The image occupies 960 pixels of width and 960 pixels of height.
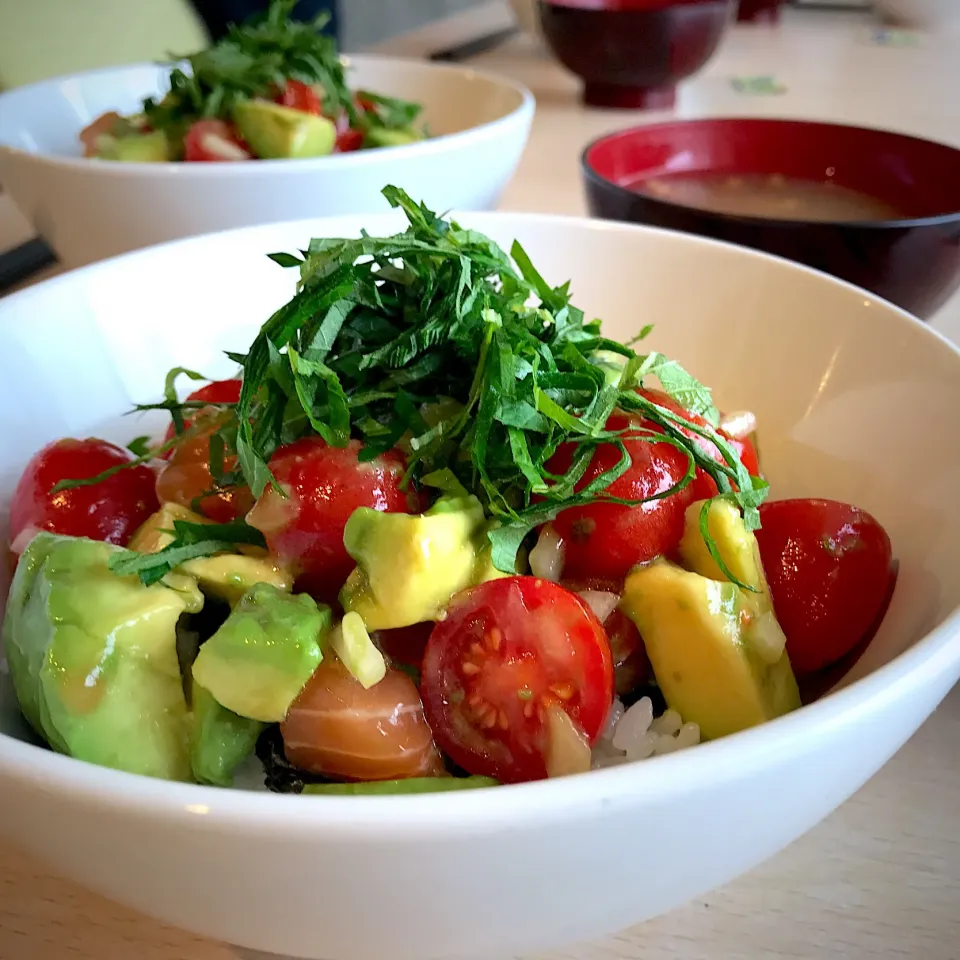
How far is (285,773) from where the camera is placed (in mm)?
563

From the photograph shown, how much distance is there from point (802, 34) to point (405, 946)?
2.96 metres

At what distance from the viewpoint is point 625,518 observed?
603 mm

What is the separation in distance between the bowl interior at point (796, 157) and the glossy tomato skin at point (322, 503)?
655mm

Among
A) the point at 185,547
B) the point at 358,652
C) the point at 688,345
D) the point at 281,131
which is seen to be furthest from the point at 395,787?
the point at 281,131

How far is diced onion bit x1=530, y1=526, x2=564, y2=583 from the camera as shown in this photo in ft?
1.98

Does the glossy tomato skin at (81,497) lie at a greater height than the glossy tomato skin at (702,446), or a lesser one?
greater

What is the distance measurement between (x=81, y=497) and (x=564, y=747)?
367mm

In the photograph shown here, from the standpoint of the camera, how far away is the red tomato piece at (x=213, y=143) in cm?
117

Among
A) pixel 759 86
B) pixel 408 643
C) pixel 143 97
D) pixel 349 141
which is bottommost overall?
pixel 759 86

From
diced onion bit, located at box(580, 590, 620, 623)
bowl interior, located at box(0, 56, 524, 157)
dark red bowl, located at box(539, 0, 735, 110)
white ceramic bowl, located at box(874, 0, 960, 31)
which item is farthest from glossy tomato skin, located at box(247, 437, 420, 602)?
white ceramic bowl, located at box(874, 0, 960, 31)

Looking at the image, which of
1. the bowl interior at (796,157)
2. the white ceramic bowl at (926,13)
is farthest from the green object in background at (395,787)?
the white ceramic bowl at (926,13)

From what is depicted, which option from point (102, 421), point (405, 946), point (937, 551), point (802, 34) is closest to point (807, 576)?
point (937, 551)

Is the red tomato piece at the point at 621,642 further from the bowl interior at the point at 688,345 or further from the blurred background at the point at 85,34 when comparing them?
the blurred background at the point at 85,34

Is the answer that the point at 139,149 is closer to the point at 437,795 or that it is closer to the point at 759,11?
the point at 437,795
